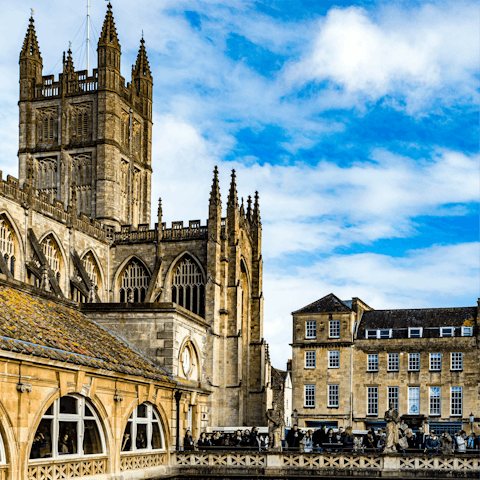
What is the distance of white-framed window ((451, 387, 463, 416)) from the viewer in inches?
2128

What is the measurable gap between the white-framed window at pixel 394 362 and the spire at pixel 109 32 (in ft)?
107

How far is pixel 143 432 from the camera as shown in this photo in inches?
1050

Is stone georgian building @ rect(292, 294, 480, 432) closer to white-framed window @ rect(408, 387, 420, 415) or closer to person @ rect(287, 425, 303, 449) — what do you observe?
white-framed window @ rect(408, 387, 420, 415)

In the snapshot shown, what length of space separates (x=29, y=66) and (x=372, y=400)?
37668 mm

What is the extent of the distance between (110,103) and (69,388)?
4434 cm

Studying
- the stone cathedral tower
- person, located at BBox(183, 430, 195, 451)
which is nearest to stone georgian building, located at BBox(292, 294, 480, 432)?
the stone cathedral tower

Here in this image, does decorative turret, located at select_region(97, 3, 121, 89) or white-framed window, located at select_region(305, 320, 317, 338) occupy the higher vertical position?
decorative turret, located at select_region(97, 3, 121, 89)

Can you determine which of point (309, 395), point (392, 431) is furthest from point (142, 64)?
point (392, 431)

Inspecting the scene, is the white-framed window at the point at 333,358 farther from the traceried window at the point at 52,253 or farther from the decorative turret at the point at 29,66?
the decorative turret at the point at 29,66

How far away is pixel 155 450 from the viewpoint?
27.3 metres

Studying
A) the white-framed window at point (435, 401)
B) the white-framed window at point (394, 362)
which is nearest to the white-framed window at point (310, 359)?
the white-framed window at point (394, 362)

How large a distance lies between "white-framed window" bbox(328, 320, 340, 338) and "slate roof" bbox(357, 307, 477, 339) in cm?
161

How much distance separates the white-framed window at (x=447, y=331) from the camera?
5622cm

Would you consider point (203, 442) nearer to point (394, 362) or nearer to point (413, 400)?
point (413, 400)
